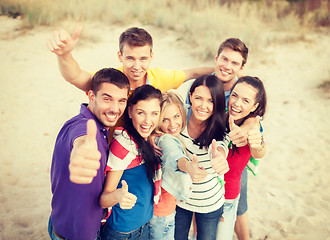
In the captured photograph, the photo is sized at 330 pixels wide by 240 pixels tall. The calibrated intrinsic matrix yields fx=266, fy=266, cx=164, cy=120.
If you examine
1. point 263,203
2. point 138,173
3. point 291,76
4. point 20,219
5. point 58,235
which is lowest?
point 263,203

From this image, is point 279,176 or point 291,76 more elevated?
point 291,76

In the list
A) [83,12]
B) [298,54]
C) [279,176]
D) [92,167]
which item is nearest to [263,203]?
[279,176]

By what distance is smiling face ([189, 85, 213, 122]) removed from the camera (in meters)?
2.12

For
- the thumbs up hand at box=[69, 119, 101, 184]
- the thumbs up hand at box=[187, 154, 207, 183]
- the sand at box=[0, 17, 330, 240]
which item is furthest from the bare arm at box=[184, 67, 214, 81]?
the sand at box=[0, 17, 330, 240]

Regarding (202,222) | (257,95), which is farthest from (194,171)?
(257,95)

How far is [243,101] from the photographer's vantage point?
2.22 metres

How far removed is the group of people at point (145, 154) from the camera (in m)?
1.60

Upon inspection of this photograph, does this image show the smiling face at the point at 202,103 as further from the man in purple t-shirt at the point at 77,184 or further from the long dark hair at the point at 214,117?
the man in purple t-shirt at the point at 77,184

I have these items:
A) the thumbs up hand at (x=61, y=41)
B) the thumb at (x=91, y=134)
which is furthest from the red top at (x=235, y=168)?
the thumbs up hand at (x=61, y=41)

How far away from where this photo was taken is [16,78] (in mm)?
6453

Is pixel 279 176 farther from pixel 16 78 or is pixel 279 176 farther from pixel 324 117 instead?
pixel 16 78

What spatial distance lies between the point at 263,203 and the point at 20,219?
11.1ft

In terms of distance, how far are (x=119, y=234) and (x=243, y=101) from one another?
1.41 m

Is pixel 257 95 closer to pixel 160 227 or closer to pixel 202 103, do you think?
pixel 202 103
